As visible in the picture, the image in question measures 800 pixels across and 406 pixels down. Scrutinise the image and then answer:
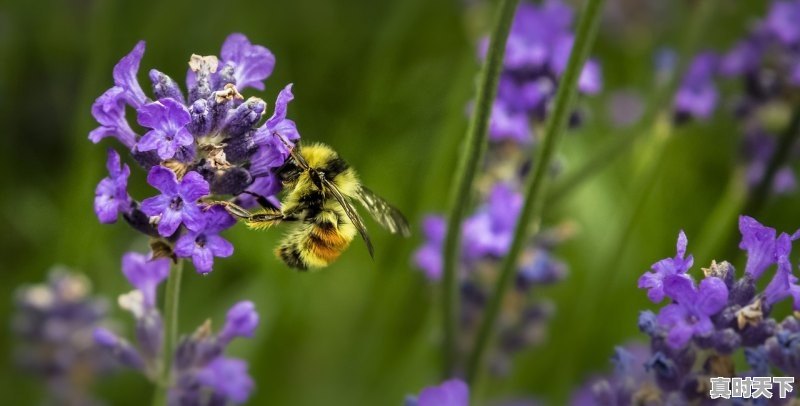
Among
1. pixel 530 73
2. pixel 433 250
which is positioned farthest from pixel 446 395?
pixel 530 73

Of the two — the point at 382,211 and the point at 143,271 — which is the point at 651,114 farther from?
the point at 143,271

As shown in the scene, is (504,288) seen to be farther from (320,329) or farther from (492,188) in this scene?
(320,329)

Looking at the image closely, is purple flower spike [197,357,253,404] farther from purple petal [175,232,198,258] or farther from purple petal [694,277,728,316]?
purple petal [694,277,728,316]

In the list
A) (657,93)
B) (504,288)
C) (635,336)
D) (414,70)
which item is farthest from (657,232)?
(504,288)

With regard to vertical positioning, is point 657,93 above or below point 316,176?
above

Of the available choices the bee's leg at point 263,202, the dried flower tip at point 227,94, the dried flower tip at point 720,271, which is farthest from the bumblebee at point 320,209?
the dried flower tip at point 720,271

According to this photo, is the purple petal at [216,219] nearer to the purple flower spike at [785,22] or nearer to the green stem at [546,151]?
the green stem at [546,151]
